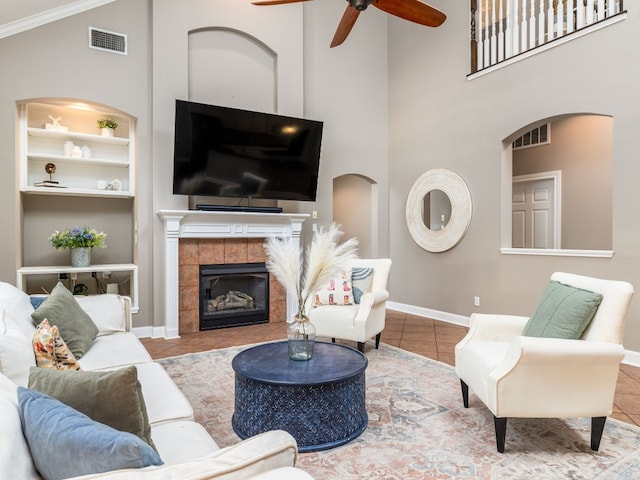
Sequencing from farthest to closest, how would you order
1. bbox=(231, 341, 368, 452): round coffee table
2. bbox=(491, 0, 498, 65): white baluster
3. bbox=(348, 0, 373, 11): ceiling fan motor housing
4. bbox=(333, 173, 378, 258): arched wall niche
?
bbox=(333, 173, 378, 258): arched wall niche → bbox=(491, 0, 498, 65): white baluster → bbox=(348, 0, 373, 11): ceiling fan motor housing → bbox=(231, 341, 368, 452): round coffee table

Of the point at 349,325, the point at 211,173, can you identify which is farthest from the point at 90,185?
the point at 349,325

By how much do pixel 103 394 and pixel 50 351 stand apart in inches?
39.5

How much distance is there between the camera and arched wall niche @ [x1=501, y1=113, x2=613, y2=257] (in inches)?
193

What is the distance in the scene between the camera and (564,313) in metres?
2.25

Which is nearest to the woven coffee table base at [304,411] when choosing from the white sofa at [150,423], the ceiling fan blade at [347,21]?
the white sofa at [150,423]

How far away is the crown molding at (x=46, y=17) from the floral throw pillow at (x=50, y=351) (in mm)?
3528

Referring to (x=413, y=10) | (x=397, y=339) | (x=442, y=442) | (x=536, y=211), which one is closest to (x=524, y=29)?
(x=413, y=10)

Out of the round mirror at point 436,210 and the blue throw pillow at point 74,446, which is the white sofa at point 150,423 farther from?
the round mirror at point 436,210

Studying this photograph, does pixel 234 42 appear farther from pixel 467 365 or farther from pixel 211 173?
pixel 467 365

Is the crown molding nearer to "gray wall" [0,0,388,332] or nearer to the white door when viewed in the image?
"gray wall" [0,0,388,332]

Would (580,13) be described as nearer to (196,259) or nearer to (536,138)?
(536,138)

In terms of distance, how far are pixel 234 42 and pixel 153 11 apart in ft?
3.29

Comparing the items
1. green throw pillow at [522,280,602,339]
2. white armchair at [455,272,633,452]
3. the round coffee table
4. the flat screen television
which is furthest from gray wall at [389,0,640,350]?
the round coffee table

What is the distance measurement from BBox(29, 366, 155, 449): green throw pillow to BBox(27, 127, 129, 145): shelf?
4006 mm
